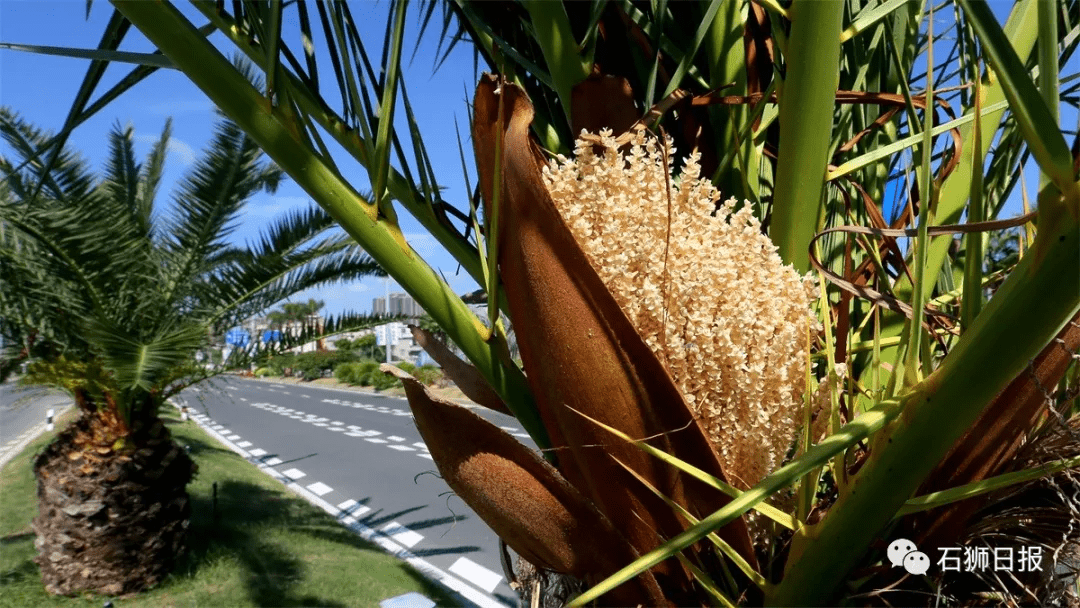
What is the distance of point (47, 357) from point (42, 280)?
0.99 metres

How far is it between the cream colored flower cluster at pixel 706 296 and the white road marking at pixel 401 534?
7286 mm

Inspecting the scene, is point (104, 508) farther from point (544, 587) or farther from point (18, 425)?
point (18, 425)

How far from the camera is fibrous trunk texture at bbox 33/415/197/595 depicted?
5.76 meters

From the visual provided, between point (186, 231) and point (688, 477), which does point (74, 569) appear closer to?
point (186, 231)

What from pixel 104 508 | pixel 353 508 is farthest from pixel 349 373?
pixel 104 508

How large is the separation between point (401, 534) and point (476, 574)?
1.67m

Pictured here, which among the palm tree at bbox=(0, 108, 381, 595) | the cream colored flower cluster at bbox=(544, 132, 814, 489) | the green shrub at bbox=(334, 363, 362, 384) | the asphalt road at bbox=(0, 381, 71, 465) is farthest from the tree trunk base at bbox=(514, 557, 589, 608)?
the green shrub at bbox=(334, 363, 362, 384)

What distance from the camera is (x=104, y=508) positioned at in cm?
583

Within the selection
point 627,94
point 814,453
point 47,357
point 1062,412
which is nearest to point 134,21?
point 627,94

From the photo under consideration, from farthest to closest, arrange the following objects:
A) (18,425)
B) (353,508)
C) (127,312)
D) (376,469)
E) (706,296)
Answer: (18,425) → (376,469) → (353,508) → (127,312) → (706,296)

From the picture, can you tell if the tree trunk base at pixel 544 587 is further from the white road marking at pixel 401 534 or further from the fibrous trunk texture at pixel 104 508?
the white road marking at pixel 401 534

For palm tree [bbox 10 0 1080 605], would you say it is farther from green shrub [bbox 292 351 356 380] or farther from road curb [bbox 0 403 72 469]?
green shrub [bbox 292 351 356 380]

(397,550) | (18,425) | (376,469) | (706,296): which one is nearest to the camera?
(706,296)

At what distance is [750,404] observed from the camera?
0.73m
